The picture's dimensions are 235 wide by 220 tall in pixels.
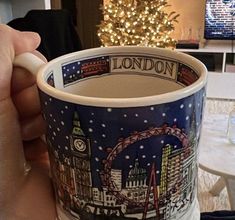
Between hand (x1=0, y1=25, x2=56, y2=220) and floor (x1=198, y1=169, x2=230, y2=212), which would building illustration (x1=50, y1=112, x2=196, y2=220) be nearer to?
hand (x1=0, y1=25, x2=56, y2=220)

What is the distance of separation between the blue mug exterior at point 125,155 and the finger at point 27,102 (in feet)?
0.18

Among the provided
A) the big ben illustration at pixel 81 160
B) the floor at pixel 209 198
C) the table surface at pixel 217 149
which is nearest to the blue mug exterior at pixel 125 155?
the big ben illustration at pixel 81 160

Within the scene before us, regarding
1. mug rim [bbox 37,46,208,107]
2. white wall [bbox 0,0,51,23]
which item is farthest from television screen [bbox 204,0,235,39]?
mug rim [bbox 37,46,208,107]

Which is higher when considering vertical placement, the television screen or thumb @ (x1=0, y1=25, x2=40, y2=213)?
thumb @ (x1=0, y1=25, x2=40, y2=213)

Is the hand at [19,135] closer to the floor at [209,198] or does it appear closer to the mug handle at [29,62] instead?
the mug handle at [29,62]

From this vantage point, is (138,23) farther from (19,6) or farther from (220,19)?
(220,19)

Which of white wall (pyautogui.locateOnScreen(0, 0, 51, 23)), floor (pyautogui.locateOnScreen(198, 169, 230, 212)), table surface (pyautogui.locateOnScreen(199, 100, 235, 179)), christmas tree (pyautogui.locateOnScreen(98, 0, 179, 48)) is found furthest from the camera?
christmas tree (pyautogui.locateOnScreen(98, 0, 179, 48))

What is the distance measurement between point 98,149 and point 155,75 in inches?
4.9

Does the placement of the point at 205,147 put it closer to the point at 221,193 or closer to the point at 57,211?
the point at 221,193

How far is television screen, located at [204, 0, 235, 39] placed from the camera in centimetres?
337

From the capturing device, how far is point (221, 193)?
1.73 metres

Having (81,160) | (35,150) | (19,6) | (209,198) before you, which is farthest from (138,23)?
(81,160)

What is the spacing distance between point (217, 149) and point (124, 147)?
4.12 ft

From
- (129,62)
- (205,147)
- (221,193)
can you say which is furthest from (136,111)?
(221,193)
